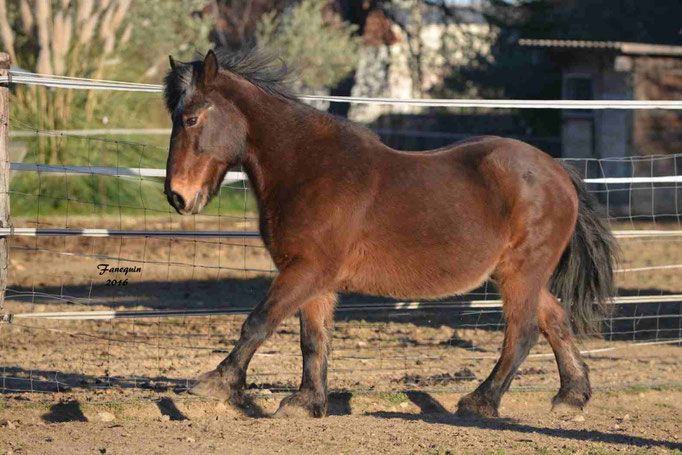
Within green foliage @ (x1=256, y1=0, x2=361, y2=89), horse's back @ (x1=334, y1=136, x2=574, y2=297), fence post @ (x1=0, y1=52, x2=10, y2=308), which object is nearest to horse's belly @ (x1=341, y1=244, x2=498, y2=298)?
horse's back @ (x1=334, y1=136, x2=574, y2=297)

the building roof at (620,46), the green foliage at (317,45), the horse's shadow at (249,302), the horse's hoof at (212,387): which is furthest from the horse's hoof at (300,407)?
the green foliage at (317,45)

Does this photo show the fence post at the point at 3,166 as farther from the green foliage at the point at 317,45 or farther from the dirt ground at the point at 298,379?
the green foliage at the point at 317,45

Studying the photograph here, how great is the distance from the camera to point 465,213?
16.9 feet

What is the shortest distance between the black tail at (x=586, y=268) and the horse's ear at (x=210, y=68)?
2.48m

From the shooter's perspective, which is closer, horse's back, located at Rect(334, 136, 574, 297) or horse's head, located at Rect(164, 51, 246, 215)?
horse's head, located at Rect(164, 51, 246, 215)

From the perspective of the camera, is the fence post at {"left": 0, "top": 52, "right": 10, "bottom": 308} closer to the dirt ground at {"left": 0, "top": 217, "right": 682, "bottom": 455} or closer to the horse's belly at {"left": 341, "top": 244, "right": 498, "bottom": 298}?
the dirt ground at {"left": 0, "top": 217, "right": 682, "bottom": 455}

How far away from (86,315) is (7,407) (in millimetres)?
758

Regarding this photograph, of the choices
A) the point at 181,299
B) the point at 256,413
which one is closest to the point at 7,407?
the point at 256,413

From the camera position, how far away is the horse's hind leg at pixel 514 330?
529 centimetres

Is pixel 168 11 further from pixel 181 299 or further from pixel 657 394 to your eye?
pixel 657 394

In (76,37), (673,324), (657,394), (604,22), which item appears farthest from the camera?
(604,22)

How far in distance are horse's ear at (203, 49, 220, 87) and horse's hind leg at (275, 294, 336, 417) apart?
1.51 meters

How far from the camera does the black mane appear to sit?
4945mm

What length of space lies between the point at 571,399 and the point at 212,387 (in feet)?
7.57
